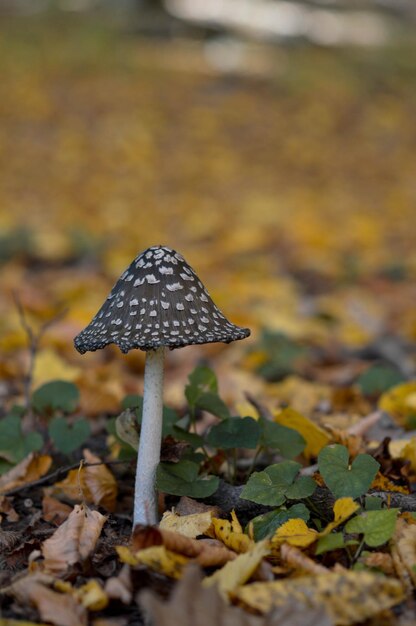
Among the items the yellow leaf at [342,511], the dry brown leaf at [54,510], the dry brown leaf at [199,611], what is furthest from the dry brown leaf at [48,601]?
the yellow leaf at [342,511]

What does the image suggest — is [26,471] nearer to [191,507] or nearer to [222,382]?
[191,507]

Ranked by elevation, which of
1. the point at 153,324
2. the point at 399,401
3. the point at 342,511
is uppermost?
the point at 153,324

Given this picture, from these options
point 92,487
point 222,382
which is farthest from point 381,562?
point 222,382

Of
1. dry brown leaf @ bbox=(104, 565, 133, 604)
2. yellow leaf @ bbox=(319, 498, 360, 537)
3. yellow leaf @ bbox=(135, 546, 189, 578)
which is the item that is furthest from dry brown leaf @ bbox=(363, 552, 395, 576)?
dry brown leaf @ bbox=(104, 565, 133, 604)

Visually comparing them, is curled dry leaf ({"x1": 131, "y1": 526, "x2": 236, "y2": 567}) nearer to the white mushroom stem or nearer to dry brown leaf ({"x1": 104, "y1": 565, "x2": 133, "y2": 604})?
dry brown leaf ({"x1": 104, "y1": 565, "x2": 133, "y2": 604})

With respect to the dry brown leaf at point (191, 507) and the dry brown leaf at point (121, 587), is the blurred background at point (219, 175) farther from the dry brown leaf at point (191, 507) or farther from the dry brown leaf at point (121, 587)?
the dry brown leaf at point (121, 587)
